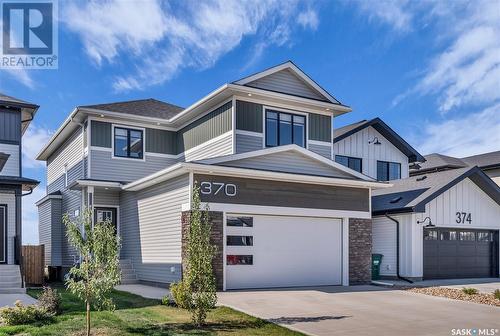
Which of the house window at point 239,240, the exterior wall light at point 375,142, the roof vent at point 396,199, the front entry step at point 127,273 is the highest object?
the exterior wall light at point 375,142

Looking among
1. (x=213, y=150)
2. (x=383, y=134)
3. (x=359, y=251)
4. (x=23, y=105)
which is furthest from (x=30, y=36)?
(x=383, y=134)

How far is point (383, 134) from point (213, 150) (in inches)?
464

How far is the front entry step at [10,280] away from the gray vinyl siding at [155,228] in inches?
162

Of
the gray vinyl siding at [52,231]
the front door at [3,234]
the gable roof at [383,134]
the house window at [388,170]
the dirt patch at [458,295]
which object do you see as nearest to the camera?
the dirt patch at [458,295]

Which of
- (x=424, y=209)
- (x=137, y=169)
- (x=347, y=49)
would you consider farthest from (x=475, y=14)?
(x=137, y=169)

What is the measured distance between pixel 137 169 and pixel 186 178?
6.61m

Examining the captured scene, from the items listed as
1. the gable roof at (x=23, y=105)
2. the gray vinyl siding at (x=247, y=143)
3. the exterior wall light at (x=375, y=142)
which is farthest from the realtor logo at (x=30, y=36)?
the exterior wall light at (x=375, y=142)

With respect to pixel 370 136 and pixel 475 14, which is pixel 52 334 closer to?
pixel 475 14

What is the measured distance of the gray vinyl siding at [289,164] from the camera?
619 inches

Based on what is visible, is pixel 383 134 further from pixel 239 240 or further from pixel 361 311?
pixel 361 311

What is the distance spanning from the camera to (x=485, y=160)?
3241 centimetres

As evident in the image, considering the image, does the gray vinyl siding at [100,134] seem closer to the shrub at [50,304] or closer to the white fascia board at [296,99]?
the white fascia board at [296,99]

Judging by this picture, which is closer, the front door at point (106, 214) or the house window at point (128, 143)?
the front door at point (106, 214)

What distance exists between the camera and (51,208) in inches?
917
